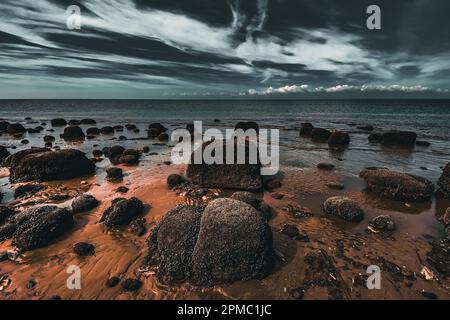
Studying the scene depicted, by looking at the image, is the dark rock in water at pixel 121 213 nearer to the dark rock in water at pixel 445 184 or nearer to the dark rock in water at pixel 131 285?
the dark rock in water at pixel 131 285

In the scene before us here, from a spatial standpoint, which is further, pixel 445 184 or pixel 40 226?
pixel 445 184

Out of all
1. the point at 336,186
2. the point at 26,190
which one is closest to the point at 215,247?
the point at 336,186

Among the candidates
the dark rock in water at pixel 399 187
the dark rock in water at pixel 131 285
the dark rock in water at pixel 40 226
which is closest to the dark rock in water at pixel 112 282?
the dark rock in water at pixel 131 285

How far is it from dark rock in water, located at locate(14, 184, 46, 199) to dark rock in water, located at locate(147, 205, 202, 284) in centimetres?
935

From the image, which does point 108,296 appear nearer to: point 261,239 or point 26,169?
point 261,239

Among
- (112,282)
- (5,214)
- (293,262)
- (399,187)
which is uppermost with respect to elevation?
(399,187)

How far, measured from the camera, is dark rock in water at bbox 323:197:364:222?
11055mm

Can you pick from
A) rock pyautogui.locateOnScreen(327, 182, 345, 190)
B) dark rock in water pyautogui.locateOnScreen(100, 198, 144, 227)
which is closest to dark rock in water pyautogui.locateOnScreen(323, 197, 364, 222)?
rock pyautogui.locateOnScreen(327, 182, 345, 190)

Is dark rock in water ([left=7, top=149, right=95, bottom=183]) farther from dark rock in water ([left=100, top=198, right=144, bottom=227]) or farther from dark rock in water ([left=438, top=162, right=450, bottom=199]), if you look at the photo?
dark rock in water ([left=438, top=162, right=450, bottom=199])

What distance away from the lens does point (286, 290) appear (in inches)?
285

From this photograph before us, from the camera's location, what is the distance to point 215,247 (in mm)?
7594

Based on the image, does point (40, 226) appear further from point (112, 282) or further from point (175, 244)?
point (175, 244)

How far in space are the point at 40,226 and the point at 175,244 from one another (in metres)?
5.49
